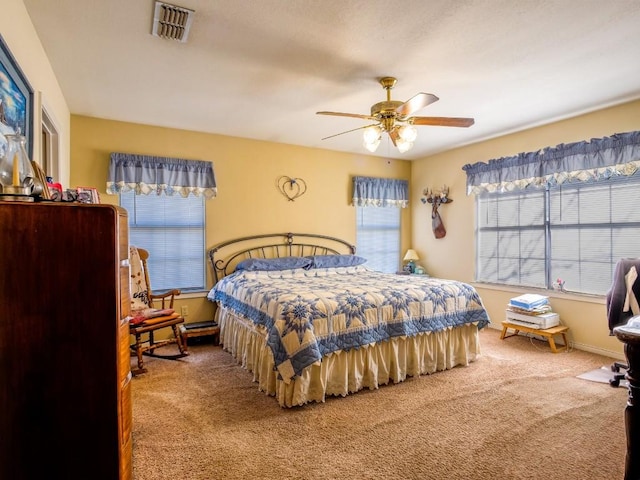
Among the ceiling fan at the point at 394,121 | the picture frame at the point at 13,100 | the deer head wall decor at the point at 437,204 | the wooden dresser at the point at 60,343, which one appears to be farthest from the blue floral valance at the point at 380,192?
the wooden dresser at the point at 60,343

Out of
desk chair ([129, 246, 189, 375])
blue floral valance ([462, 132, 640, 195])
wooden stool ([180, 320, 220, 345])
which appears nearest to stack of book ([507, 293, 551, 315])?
blue floral valance ([462, 132, 640, 195])

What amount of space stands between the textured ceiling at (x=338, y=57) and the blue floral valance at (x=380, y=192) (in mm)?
1665

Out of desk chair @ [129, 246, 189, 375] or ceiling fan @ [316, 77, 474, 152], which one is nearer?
ceiling fan @ [316, 77, 474, 152]

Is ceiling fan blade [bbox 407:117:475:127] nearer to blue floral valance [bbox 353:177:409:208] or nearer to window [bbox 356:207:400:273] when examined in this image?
blue floral valance [bbox 353:177:409:208]

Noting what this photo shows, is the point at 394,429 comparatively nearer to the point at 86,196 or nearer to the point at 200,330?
the point at 86,196

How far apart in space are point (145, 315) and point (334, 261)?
2.38 m

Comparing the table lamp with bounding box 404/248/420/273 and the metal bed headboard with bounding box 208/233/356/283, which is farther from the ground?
the metal bed headboard with bounding box 208/233/356/283

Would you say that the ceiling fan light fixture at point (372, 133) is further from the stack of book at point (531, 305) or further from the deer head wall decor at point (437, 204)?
the deer head wall decor at point (437, 204)

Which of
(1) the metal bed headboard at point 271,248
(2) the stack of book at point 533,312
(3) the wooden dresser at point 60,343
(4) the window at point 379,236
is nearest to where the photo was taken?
(3) the wooden dresser at point 60,343

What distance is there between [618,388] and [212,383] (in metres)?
3.34

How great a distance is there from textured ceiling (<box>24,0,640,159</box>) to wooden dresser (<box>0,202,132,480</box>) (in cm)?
151

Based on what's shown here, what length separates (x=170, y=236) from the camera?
14.4ft

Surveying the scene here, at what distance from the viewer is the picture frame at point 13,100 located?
1656 mm

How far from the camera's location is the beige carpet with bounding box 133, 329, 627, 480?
1964 mm
